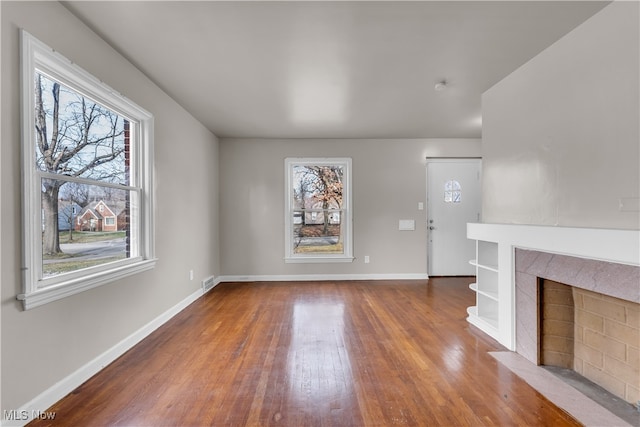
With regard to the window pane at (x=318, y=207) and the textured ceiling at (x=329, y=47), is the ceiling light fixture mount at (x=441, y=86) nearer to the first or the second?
the textured ceiling at (x=329, y=47)

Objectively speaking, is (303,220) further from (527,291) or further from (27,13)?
(27,13)

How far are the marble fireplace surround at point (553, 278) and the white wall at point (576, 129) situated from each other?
0.86ft

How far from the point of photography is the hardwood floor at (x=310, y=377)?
64.9 inches

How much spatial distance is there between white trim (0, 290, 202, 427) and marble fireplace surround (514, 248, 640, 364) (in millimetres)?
3242

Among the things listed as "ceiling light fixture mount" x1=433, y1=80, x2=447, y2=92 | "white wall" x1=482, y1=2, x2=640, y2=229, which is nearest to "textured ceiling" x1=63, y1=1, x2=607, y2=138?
"ceiling light fixture mount" x1=433, y1=80, x2=447, y2=92

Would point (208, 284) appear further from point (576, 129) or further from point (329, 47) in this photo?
point (576, 129)

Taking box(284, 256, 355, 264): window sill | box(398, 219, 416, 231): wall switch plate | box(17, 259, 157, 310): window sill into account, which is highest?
box(398, 219, 416, 231): wall switch plate

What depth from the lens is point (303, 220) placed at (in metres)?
5.08

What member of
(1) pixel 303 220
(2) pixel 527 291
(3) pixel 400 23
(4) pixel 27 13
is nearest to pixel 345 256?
(1) pixel 303 220

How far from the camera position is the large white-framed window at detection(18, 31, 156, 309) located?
1623 millimetres

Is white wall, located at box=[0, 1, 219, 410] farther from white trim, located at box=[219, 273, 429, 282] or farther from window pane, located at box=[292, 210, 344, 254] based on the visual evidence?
window pane, located at box=[292, 210, 344, 254]

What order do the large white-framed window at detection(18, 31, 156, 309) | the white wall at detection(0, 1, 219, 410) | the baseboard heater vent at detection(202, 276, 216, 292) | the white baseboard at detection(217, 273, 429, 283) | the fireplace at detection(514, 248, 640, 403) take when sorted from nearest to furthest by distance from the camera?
the white wall at detection(0, 1, 219, 410) < the large white-framed window at detection(18, 31, 156, 309) < the fireplace at detection(514, 248, 640, 403) < the baseboard heater vent at detection(202, 276, 216, 292) < the white baseboard at detection(217, 273, 429, 283)

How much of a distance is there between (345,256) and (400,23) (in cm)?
370

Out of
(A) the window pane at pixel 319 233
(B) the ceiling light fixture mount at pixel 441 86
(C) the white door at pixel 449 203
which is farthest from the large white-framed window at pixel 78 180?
(C) the white door at pixel 449 203
